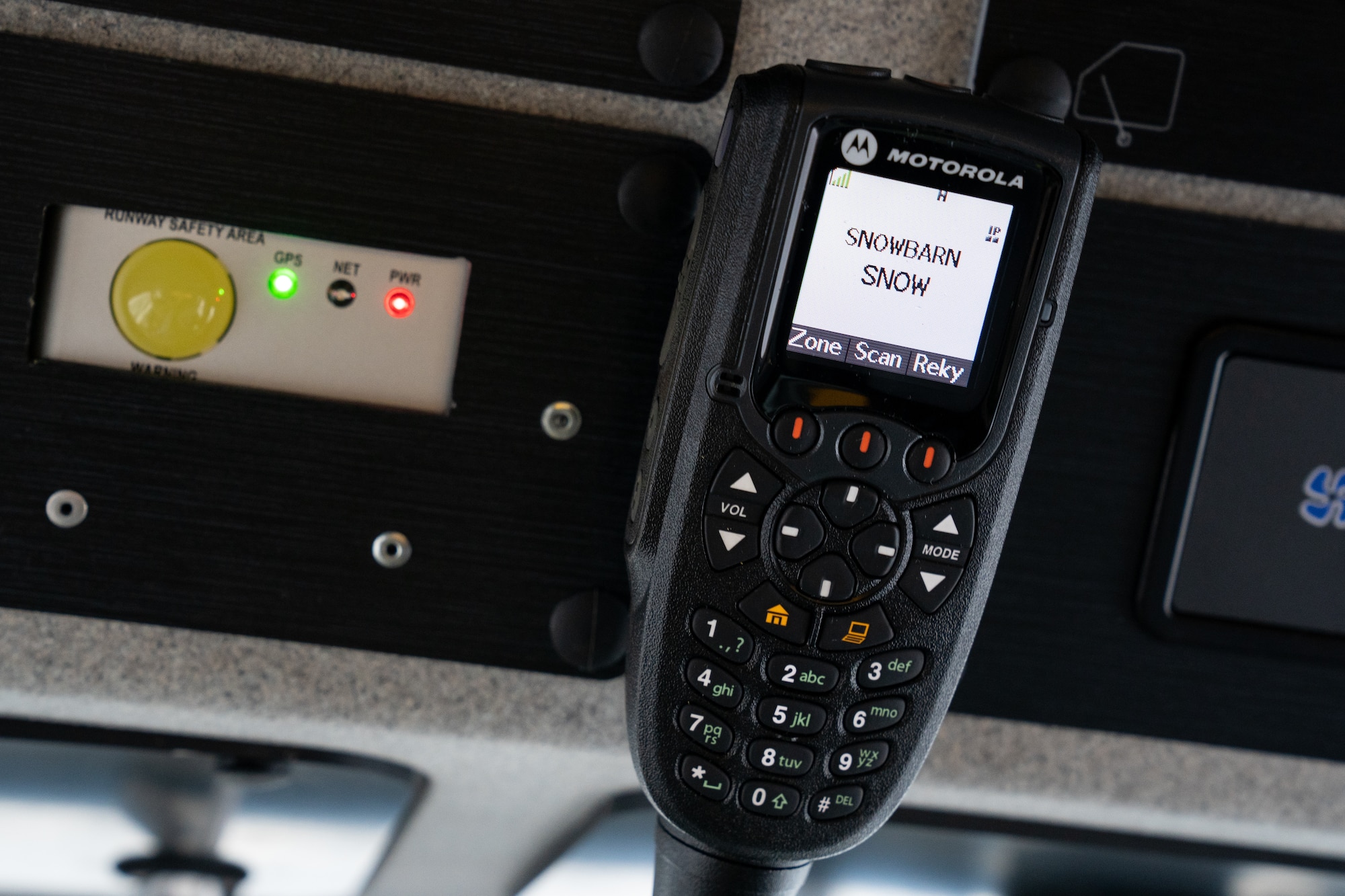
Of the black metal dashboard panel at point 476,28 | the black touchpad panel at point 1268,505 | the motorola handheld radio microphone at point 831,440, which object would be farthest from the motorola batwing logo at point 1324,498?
the black metal dashboard panel at point 476,28

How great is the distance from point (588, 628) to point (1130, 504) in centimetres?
18

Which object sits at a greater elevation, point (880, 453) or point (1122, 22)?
point (1122, 22)

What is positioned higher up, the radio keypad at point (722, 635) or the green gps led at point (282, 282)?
the green gps led at point (282, 282)

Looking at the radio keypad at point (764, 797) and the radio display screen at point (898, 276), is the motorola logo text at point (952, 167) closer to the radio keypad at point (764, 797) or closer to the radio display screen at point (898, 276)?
the radio display screen at point (898, 276)

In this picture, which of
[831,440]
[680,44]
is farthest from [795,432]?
[680,44]

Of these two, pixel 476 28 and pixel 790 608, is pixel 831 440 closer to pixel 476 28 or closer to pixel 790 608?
pixel 790 608

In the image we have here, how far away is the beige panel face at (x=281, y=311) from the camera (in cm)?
30

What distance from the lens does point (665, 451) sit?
10.5 inches

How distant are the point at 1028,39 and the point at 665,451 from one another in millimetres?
170

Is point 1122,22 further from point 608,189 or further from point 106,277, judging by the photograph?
point 106,277

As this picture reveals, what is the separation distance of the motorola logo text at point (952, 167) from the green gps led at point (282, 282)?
16cm

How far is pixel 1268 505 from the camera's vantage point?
0.33 m

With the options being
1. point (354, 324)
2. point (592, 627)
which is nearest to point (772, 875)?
point (592, 627)

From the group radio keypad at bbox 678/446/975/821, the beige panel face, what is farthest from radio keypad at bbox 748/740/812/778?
the beige panel face
